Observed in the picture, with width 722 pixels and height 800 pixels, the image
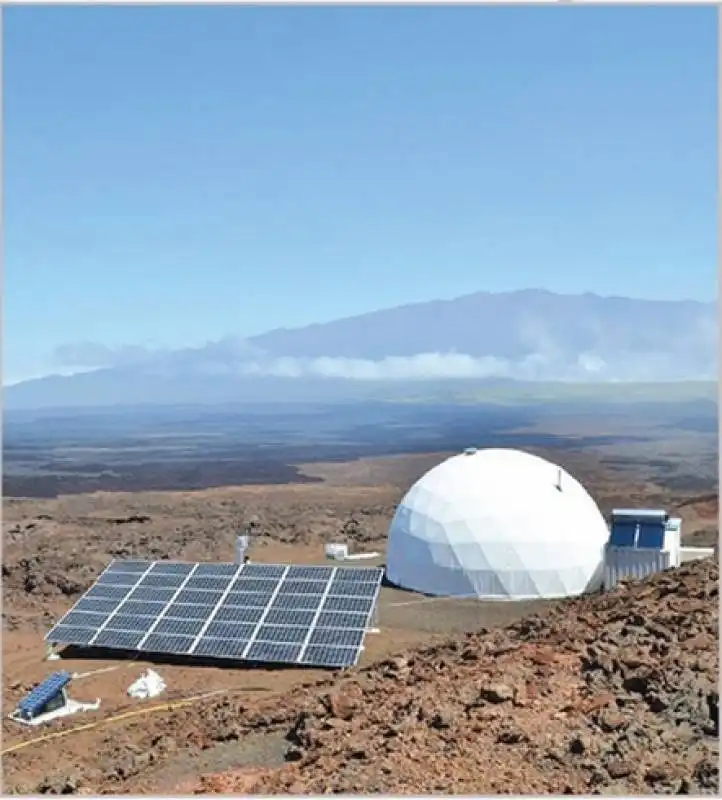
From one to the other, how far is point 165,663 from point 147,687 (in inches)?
36.0

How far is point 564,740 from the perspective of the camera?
597cm

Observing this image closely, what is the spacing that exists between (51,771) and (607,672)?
3981 mm

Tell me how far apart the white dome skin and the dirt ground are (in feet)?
1.19

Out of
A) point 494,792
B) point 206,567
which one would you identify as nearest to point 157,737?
point 494,792

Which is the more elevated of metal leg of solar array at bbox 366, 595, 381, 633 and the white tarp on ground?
the white tarp on ground

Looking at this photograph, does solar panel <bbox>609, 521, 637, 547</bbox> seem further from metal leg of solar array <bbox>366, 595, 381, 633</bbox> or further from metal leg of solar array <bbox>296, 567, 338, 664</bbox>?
metal leg of solar array <bbox>296, 567, 338, 664</bbox>

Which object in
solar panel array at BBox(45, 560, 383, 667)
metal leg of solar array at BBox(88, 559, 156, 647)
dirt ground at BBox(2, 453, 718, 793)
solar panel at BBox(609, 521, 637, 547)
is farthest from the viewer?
solar panel at BBox(609, 521, 637, 547)

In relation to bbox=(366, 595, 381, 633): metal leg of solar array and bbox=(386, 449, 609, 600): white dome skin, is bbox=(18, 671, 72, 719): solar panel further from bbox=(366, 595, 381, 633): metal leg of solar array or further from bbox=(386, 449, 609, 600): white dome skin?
bbox=(386, 449, 609, 600): white dome skin

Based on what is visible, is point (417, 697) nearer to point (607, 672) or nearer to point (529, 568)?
point (607, 672)

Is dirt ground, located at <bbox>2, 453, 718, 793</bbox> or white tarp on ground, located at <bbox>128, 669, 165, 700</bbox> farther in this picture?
white tarp on ground, located at <bbox>128, 669, 165, 700</bbox>

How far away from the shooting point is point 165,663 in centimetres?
1048

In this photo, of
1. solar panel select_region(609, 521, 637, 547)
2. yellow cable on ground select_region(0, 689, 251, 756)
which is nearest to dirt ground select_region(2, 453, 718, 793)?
yellow cable on ground select_region(0, 689, 251, 756)

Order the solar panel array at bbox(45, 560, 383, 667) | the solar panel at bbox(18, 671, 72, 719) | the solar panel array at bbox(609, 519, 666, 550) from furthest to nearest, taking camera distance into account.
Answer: the solar panel array at bbox(609, 519, 666, 550) < the solar panel array at bbox(45, 560, 383, 667) < the solar panel at bbox(18, 671, 72, 719)

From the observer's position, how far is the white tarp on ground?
9.49 meters
